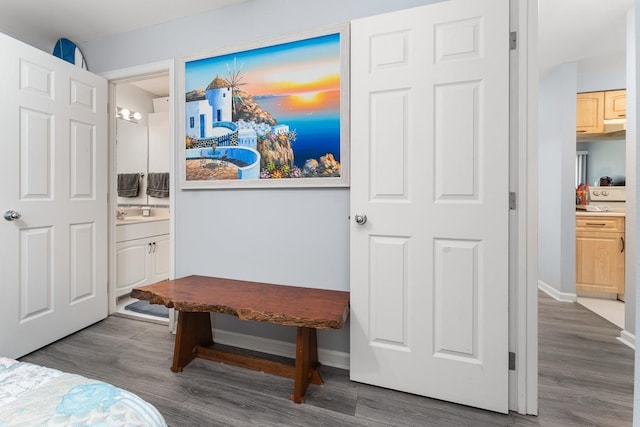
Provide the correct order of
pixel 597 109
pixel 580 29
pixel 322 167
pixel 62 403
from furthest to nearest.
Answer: pixel 597 109 → pixel 580 29 → pixel 322 167 → pixel 62 403

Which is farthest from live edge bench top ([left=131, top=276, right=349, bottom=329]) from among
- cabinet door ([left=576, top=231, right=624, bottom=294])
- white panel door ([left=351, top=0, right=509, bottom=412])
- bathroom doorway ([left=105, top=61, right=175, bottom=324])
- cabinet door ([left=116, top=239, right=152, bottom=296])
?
cabinet door ([left=576, top=231, right=624, bottom=294])

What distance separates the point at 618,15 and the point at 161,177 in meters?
4.81

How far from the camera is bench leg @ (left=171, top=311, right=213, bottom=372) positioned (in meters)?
1.91

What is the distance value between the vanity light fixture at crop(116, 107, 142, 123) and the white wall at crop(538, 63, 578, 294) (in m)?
5.10

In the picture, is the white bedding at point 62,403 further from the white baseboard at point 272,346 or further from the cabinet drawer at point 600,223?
the cabinet drawer at point 600,223

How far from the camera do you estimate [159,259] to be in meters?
3.57

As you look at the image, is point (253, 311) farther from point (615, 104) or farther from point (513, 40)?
point (615, 104)

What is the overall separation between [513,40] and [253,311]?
1944mm

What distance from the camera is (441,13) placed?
1566 millimetres

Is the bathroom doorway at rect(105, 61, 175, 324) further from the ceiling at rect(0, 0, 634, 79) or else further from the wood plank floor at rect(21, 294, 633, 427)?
the wood plank floor at rect(21, 294, 633, 427)

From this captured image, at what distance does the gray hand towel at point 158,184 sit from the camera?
12.3ft

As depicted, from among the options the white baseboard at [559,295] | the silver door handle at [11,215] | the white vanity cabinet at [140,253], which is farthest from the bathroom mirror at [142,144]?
the white baseboard at [559,295]

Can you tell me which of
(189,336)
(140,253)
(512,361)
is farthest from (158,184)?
(512,361)

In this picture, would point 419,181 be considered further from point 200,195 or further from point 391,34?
point 200,195
